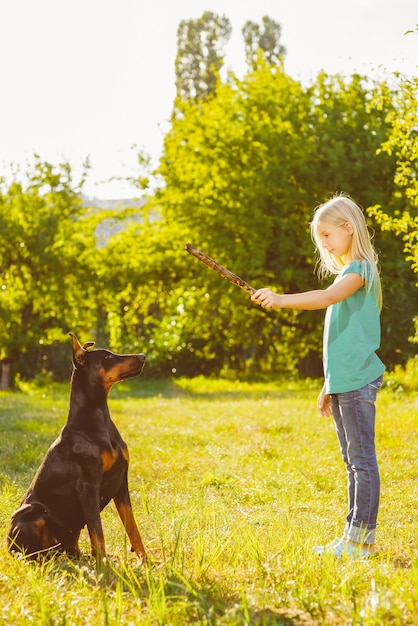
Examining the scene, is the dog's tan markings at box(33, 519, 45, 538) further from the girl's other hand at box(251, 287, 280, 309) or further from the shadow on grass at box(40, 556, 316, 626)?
the girl's other hand at box(251, 287, 280, 309)

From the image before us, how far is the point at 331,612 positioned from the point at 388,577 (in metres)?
0.60

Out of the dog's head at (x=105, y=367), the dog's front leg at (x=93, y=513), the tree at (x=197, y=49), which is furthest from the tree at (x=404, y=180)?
the tree at (x=197, y=49)

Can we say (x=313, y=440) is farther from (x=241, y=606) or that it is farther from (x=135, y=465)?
(x=241, y=606)

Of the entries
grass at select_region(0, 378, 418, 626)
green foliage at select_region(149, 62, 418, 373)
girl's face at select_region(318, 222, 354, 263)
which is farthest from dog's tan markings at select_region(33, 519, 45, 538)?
green foliage at select_region(149, 62, 418, 373)

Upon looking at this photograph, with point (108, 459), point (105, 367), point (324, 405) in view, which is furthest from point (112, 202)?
point (108, 459)

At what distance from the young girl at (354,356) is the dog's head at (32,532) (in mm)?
1602

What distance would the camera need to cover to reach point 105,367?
4438 millimetres

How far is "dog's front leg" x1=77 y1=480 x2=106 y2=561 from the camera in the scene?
13.5ft

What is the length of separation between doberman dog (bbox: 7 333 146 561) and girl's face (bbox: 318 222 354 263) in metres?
1.33

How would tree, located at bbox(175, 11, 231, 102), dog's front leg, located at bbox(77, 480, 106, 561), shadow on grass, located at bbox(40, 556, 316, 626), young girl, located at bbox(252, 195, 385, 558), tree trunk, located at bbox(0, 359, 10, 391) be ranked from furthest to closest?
tree, located at bbox(175, 11, 231, 102) → tree trunk, located at bbox(0, 359, 10, 391) → young girl, located at bbox(252, 195, 385, 558) → dog's front leg, located at bbox(77, 480, 106, 561) → shadow on grass, located at bbox(40, 556, 316, 626)

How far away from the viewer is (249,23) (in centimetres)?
3584

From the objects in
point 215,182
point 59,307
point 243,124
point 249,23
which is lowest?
point 59,307

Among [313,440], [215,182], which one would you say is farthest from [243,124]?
[313,440]

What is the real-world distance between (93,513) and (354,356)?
1711 mm
